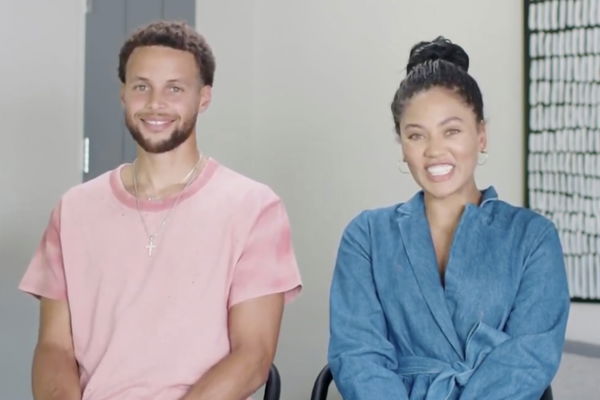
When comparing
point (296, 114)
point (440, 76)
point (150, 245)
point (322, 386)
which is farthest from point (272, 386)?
point (296, 114)

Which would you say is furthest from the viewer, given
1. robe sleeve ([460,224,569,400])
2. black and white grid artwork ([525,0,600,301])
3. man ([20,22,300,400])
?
black and white grid artwork ([525,0,600,301])

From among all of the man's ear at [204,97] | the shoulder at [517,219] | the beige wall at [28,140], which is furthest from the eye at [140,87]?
the shoulder at [517,219]

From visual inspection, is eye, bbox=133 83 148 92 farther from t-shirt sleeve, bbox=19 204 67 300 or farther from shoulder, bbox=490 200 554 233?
shoulder, bbox=490 200 554 233

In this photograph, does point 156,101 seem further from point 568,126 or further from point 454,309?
point 568,126

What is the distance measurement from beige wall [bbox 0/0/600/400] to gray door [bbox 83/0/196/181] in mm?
34

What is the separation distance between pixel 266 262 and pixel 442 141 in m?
0.41

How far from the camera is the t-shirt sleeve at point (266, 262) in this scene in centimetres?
156

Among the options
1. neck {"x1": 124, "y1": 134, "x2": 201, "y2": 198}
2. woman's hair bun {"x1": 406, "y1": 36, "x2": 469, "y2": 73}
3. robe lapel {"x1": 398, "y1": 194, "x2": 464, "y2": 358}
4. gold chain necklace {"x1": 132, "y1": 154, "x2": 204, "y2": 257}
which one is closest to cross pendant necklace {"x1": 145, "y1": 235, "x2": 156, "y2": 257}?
gold chain necklace {"x1": 132, "y1": 154, "x2": 204, "y2": 257}

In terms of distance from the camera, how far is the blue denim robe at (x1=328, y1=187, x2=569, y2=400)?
4.75 ft

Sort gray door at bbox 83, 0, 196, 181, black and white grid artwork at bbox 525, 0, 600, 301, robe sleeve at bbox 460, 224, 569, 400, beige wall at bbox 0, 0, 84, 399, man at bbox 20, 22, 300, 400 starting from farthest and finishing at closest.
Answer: gray door at bbox 83, 0, 196, 181 < beige wall at bbox 0, 0, 84, 399 < black and white grid artwork at bbox 525, 0, 600, 301 < man at bbox 20, 22, 300, 400 < robe sleeve at bbox 460, 224, 569, 400

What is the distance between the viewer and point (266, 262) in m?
1.58

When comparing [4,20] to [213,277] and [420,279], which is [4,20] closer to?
[213,277]

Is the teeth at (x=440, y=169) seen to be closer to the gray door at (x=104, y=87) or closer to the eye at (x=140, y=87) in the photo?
the eye at (x=140, y=87)

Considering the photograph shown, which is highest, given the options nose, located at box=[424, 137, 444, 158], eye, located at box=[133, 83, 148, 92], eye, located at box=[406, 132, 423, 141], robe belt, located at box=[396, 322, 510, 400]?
eye, located at box=[133, 83, 148, 92]
